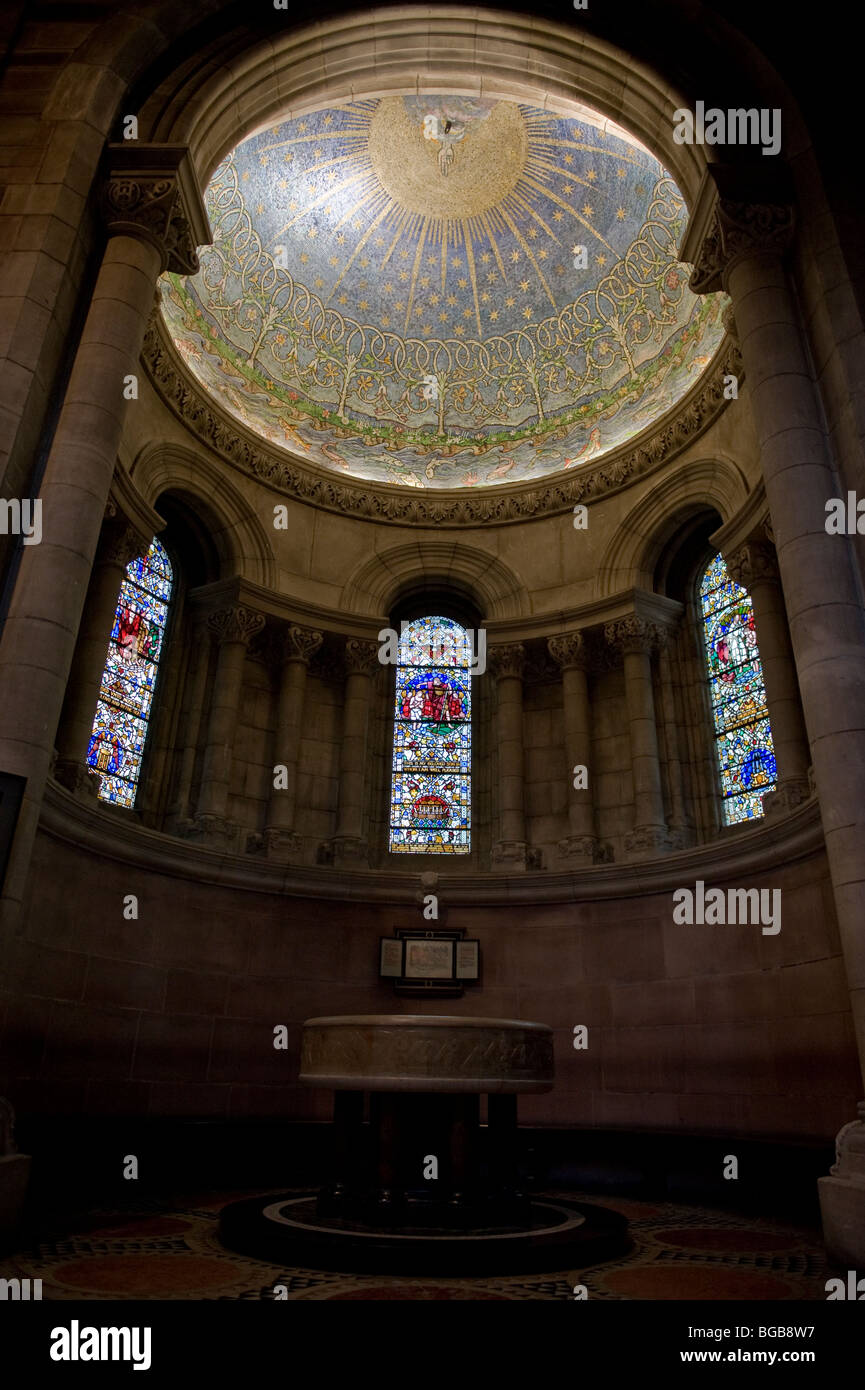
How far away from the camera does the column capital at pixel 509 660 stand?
14031mm

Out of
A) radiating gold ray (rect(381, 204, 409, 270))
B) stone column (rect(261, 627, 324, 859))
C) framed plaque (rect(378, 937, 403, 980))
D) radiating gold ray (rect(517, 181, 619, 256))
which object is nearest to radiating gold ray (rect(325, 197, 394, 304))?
radiating gold ray (rect(381, 204, 409, 270))

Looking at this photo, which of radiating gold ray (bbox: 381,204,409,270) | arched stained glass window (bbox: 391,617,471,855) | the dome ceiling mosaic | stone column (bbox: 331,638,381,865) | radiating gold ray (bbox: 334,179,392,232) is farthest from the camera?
radiating gold ray (bbox: 381,204,409,270)

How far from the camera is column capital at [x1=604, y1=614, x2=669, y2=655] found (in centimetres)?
1308

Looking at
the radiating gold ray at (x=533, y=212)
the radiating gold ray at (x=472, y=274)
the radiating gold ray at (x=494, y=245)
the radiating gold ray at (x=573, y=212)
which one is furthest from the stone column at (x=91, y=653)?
the radiating gold ray at (x=573, y=212)

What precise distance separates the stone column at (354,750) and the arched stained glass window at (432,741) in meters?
0.73

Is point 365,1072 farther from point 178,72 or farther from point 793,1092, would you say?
point 178,72

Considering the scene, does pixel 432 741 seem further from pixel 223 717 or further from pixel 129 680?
pixel 129 680

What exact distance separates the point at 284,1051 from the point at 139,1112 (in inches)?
77.8

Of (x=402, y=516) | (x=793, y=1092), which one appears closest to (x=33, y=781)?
(x=793, y=1092)

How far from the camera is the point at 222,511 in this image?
1362cm
